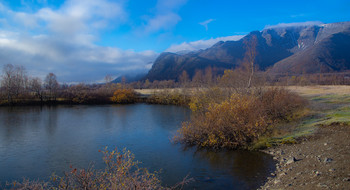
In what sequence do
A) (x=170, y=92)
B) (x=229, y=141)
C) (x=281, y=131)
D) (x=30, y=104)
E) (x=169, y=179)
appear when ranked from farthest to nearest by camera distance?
(x=170, y=92) < (x=30, y=104) < (x=281, y=131) < (x=229, y=141) < (x=169, y=179)

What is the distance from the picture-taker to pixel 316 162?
10.9 m

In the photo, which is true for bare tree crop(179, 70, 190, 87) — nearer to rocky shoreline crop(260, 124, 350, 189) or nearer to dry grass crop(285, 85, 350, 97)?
dry grass crop(285, 85, 350, 97)

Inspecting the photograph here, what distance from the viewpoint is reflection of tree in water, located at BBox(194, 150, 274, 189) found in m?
12.0

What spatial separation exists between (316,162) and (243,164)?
441 centimetres

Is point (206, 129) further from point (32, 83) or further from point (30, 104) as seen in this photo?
point (32, 83)

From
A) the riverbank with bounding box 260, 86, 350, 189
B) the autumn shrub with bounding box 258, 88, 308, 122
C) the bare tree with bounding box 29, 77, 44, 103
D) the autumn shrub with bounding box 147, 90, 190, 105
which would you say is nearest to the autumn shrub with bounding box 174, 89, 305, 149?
the riverbank with bounding box 260, 86, 350, 189

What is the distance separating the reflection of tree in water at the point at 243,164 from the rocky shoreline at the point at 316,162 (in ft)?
1.99

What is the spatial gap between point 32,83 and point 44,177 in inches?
2870

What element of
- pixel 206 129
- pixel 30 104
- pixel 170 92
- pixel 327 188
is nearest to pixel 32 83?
pixel 30 104

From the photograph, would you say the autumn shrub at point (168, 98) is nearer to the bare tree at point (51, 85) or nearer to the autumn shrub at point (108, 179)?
the bare tree at point (51, 85)

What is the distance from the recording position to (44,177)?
13211mm

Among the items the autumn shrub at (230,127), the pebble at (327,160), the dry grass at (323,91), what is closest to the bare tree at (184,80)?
the dry grass at (323,91)

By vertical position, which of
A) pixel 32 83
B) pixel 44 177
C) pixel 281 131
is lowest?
pixel 44 177

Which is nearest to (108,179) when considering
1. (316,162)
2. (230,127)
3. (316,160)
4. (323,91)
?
(316,162)
